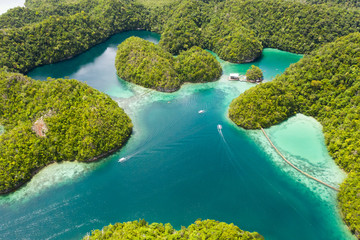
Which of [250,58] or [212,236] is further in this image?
Result: [250,58]

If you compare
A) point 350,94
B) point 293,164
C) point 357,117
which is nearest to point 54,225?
point 293,164

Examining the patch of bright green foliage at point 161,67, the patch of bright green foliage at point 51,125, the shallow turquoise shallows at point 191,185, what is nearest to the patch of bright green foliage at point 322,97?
the shallow turquoise shallows at point 191,185

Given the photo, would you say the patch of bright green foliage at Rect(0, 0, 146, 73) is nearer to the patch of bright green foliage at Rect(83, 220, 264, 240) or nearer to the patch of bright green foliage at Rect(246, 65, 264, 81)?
the patch of bright green foliage at Rect(83, 220, 264, 240)

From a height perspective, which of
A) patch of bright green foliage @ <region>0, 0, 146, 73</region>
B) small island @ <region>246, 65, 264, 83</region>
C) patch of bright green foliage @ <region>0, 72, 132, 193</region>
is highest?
patch of bright green foliage @ <region>0, 0, 146, 73</region>

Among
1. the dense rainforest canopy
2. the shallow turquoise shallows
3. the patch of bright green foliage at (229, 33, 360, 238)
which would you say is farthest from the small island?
the shallow turquoise shallows

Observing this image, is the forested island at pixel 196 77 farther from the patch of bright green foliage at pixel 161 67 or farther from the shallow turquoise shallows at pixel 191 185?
the shallow turquoise shallows at pixel 191 185

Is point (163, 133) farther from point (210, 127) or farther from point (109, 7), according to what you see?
point (109, 7)
